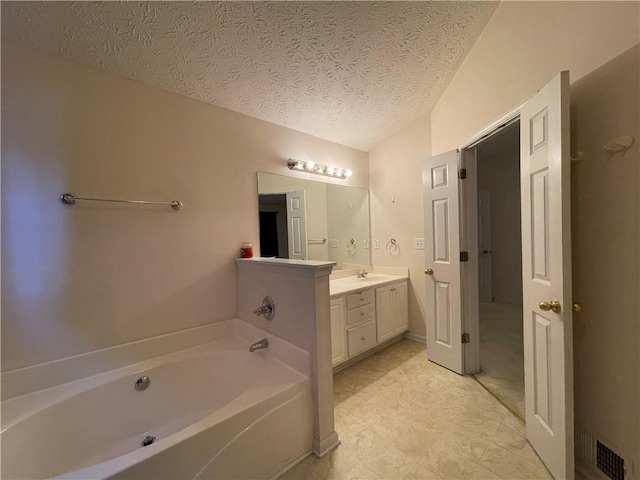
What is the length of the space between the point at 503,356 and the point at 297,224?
2.37 m

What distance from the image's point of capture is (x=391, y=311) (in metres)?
2.72

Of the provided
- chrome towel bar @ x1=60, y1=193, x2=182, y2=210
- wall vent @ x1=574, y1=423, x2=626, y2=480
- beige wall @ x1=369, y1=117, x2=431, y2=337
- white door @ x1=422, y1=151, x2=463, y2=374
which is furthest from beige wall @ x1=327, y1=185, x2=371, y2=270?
wall vent @ x1=574, y1=423, x2=626, y2=480

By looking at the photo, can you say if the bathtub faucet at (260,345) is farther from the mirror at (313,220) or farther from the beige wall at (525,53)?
the beige wall at (525,53)

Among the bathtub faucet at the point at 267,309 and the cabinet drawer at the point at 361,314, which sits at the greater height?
the bathtub faucet at the point at 267,309

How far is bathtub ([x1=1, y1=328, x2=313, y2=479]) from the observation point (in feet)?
3.45

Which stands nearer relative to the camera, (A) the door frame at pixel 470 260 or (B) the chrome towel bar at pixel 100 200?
(B) the chrome towel bar at pixel 100 200

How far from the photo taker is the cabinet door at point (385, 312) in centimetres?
258

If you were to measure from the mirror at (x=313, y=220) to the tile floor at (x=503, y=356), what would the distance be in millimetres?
1563

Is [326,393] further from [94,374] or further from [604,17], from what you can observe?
[604,17]

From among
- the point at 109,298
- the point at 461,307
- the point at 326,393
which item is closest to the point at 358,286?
the point at 461,307

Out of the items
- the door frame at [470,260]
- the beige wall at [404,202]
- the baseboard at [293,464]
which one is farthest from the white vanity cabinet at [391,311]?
the baseboard at [293,464]

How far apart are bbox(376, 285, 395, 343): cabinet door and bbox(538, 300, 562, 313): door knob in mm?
1453

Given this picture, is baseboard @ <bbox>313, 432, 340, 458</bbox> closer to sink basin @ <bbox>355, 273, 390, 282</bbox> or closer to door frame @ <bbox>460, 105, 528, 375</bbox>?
door frame @ <bbox>460, 105, 528, 375</bbox>

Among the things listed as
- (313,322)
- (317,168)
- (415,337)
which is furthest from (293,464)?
(317,168)
